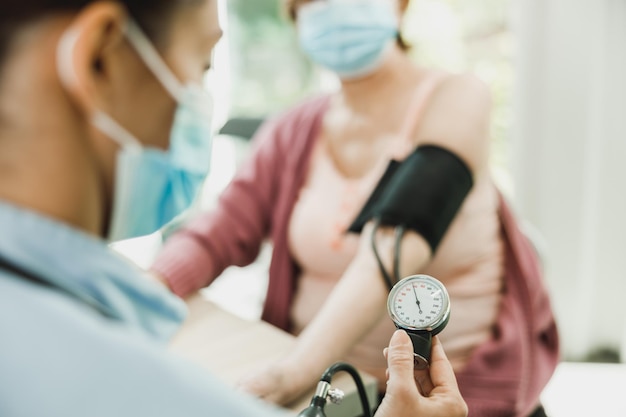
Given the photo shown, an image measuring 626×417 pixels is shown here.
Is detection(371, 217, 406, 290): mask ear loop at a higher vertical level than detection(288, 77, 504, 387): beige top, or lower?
higher

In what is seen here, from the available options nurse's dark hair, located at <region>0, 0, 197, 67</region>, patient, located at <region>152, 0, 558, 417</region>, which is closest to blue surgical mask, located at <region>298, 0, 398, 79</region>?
patient, located at <region>152, 0, 558, 417</region>

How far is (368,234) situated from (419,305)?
0.86 ft

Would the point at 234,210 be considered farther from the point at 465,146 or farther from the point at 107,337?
the point at 107,337

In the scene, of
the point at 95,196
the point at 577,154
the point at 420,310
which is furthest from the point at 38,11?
the point at 577,154

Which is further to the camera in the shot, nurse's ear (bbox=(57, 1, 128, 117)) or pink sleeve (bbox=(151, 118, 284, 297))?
pink sleeve (bbox=(151, 118, 284, 297))

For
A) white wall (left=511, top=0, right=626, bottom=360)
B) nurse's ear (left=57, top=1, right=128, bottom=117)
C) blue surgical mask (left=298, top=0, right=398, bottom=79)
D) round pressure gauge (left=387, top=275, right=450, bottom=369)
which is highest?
nurse's ear (left=57, top=1, right=128, bottom=117)

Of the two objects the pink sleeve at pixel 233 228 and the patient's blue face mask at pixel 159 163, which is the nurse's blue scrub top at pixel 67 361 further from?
the pink sleeve at pixel 233 228

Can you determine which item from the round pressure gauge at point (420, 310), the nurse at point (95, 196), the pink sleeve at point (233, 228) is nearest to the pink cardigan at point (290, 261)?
the pink sleeve at point (233, 228)

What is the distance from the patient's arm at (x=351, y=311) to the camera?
851mm

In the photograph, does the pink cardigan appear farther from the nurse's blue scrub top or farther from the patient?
the nurse's blue scrub top

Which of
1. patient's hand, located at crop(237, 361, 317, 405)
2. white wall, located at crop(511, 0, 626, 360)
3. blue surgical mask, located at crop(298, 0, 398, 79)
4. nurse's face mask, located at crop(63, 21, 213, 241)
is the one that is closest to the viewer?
nurse's face mask, located at crop(63, 21, 213, 241)

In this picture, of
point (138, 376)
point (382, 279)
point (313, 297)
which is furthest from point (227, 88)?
point (138, 376)

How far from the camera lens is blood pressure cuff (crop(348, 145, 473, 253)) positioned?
893mm

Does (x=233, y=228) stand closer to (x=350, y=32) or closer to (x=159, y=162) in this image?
(x=350, y=32)
